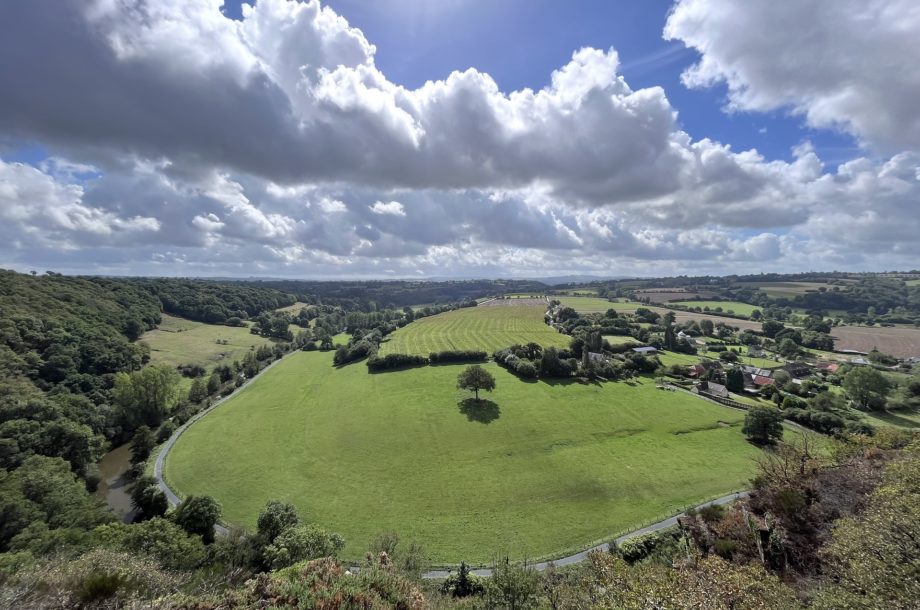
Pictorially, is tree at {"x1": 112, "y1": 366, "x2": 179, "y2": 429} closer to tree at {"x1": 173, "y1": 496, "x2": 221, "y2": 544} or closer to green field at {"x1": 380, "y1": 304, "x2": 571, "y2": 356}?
tree at {"x1": 173, "y1": 496, "x2": 221, "y2": 544}

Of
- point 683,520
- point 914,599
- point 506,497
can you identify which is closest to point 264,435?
point 506,497

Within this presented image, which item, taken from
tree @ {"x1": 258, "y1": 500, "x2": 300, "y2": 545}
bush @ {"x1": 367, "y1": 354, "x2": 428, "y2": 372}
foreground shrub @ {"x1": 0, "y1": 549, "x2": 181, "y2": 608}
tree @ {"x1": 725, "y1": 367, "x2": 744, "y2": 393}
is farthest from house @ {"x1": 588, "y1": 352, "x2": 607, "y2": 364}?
foreground shrub @ {"x1": 0, "y1": 549, "x2": 181, "y2": 608}

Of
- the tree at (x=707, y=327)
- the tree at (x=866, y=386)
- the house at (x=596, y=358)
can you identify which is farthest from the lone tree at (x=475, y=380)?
the tree at (x=707, y=327)

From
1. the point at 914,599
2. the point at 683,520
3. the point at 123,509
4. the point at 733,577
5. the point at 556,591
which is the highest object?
the point at 914,599

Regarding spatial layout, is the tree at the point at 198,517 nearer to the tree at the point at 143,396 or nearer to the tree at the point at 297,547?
the tree at the point at 297,547

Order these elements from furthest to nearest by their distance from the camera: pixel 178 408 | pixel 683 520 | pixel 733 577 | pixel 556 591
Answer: pixel 178 408 → pixel 683 520 → pixel 556 591 → pixel 733 577

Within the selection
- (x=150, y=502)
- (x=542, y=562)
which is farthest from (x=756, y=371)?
(x=150, y=502)

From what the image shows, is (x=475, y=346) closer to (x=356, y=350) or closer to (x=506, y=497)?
(x=356, y=350)
